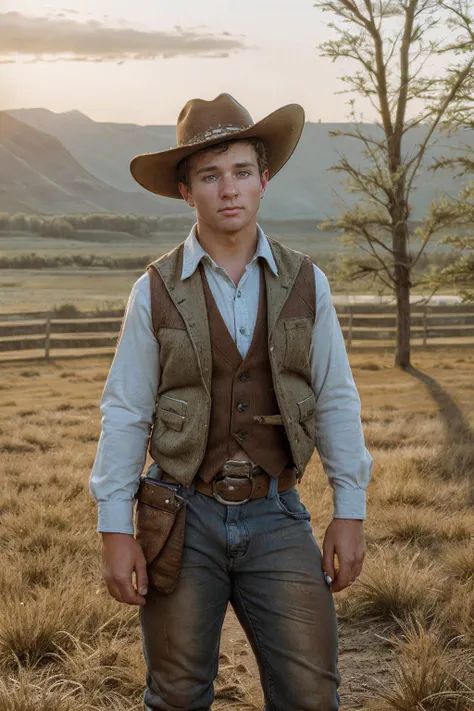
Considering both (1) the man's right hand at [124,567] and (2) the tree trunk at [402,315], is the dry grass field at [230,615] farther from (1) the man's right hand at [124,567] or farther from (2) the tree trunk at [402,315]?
(2) the tree trunk at [402,315]

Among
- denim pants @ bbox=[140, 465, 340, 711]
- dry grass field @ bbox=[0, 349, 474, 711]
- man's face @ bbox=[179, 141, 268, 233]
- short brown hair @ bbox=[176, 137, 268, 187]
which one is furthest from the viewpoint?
dry grass field @ bbox=[0, 349, 474, 711]

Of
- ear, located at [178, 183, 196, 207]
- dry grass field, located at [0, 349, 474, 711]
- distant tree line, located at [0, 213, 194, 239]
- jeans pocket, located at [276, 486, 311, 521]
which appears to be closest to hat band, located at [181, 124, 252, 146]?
ear, located at [178, 183, 196, 207]

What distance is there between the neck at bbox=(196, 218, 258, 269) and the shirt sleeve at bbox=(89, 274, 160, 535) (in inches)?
7.2

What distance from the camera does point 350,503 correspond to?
223 cm

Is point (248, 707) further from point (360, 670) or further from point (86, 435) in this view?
point (86, 435)

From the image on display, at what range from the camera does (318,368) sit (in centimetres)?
228

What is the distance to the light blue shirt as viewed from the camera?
2.18 metres

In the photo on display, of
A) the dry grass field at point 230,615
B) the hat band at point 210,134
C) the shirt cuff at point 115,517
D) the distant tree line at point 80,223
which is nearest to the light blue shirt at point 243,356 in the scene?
the shirt cuff at point 115,517

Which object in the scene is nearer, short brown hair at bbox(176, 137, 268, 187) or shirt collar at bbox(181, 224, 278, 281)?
shirt collar at bbox(181, 224, 278, 281)

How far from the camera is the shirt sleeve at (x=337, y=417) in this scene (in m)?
2.24

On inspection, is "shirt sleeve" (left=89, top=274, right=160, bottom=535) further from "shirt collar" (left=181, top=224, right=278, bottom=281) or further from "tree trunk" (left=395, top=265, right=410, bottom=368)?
"tree trunk" (left=395, top=265, right=410, bottom=368)

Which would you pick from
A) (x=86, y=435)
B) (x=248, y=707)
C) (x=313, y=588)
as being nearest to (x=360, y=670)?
(x=248, y=707)

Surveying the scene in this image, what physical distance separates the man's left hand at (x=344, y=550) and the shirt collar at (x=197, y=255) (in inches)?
25.2

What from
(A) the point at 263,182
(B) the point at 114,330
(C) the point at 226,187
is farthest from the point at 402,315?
(C) the point at 226,187
